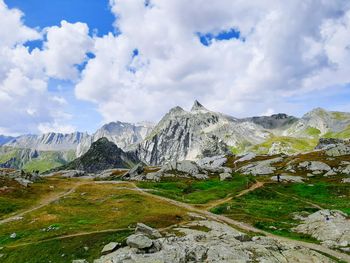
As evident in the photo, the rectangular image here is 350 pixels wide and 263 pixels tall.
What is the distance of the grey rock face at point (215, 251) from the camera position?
33781 millimetres

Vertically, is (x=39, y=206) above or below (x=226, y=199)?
below

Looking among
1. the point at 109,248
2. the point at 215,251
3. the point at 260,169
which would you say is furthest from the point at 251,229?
the point at 260,169

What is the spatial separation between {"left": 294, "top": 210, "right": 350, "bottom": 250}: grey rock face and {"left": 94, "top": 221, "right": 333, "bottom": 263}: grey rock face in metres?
11.8

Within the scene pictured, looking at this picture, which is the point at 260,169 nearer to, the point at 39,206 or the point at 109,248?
the point at 39,206

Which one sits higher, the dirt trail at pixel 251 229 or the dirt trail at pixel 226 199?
the dirt trail at pixel 226 199

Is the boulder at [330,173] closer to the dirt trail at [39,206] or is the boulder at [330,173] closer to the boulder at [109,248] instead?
the dirt trail at [39,206]

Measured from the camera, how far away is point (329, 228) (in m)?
53.1

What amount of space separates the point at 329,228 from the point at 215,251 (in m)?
26.0

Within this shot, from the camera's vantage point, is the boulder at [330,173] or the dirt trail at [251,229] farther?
the boulder at [330,173]

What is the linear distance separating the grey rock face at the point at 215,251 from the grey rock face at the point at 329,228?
38.8ft

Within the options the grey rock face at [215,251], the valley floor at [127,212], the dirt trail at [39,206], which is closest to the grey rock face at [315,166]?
the valley floor at [127,212]

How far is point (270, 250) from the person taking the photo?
37.4m

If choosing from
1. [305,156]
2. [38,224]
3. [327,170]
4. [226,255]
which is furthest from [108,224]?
[305,156]

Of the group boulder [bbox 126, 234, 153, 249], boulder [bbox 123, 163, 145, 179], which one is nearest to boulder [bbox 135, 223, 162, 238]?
boulder [bbox 126, 234, 153, 249]
